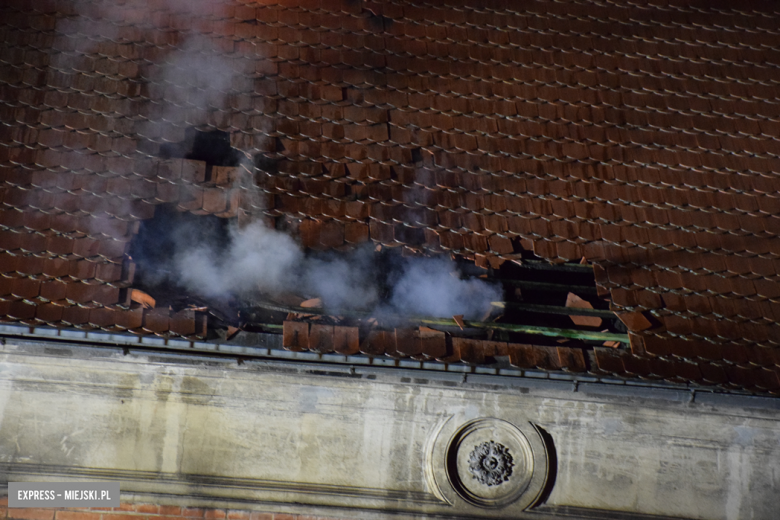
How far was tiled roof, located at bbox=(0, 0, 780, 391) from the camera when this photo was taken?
17.4ft

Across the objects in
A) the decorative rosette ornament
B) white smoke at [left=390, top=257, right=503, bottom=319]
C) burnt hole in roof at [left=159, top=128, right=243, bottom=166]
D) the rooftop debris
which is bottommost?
the decorative rosette ornament

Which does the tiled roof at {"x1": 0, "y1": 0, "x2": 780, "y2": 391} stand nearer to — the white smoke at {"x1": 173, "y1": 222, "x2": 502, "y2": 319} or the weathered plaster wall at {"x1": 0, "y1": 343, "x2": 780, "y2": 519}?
the white smoke at {"x1": 173, "y1": 222, "x2": 502, "y2": 319}

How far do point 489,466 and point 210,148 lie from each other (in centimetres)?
412

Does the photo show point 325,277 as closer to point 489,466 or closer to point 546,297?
point 489,466

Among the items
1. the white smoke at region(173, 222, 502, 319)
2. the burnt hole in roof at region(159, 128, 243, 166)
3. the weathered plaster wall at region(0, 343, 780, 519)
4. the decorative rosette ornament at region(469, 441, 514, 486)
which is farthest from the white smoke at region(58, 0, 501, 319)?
the decorative rosette ornament at region(469, 441, 514, 486)

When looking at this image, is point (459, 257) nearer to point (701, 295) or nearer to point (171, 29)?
point (701, 295)

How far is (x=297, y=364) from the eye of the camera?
5.43 metres

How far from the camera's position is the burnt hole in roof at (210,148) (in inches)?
228

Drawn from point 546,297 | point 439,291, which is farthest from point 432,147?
point 546,297

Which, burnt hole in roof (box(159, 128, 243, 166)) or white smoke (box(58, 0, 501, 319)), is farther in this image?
burnt hole in roof (box(159, 128, 243, 166))

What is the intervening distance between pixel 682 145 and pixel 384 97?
316 cm

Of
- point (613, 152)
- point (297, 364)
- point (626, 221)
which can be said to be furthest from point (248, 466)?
point (613, 152)

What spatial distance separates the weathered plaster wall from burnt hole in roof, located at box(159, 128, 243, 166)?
1.98 m

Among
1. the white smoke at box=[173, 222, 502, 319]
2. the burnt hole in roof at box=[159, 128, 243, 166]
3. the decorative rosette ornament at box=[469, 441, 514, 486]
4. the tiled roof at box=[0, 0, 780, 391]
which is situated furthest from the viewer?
the burnt hole in roof at box=[159, 128, 243, 166]
